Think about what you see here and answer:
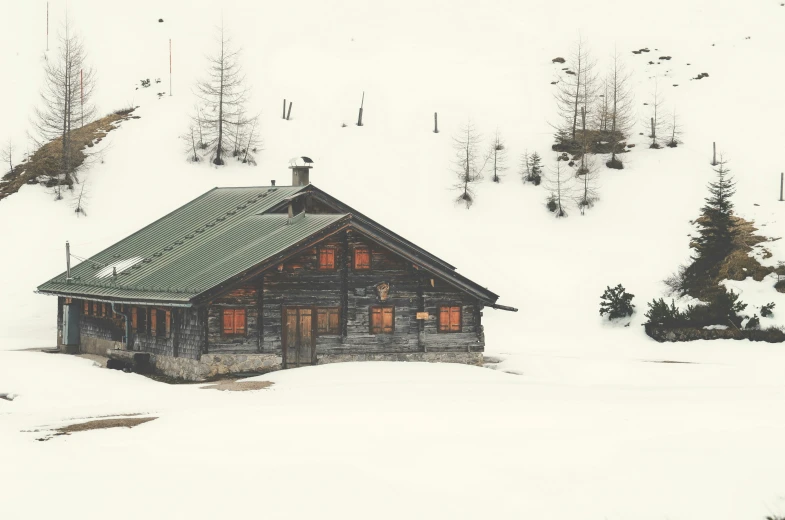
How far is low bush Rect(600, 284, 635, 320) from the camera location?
61009mm

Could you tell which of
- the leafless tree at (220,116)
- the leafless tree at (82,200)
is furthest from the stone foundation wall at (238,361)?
the leafless tree at (220,116)

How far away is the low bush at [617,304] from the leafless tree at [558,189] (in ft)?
50.8

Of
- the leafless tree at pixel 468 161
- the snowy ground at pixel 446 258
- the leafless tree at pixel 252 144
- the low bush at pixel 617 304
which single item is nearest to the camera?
the snowy ground at pixel 446 258

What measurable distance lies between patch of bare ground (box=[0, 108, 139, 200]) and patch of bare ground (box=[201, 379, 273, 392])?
40.6 metres

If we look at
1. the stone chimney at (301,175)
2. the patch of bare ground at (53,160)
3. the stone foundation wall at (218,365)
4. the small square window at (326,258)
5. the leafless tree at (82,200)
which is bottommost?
the stone foundation wall at (218,365)

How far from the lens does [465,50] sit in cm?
11012

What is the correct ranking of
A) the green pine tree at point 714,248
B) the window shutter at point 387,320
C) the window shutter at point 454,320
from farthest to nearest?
the green pine tree at point 714,248, the window shutter at point 454,320, the window shutter at point 387,320

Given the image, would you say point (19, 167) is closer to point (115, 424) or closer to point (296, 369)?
point (296, 369)

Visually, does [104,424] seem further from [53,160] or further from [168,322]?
[53,160]

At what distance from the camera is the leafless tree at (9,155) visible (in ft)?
276

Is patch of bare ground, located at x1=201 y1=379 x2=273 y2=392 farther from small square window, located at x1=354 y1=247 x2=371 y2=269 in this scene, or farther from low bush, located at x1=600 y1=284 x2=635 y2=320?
low bush, located at x1=600 y1=284 x2=635 y2=320

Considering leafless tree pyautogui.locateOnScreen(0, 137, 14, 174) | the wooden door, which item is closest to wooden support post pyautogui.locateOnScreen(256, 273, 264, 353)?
the wooden door

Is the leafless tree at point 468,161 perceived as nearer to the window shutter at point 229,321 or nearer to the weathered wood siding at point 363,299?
the weathered wood siding at point 363,299

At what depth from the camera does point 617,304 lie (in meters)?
61.1
